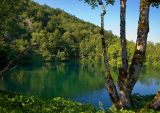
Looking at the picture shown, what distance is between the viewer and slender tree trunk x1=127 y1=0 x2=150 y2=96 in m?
13.6

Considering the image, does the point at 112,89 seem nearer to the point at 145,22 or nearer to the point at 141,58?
the point at 141,58

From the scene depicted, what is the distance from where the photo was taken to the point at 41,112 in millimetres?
9375

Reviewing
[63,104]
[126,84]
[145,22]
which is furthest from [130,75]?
[63,104]

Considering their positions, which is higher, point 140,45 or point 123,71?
point 140,45

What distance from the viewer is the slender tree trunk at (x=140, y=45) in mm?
13555

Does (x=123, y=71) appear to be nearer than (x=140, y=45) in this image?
No

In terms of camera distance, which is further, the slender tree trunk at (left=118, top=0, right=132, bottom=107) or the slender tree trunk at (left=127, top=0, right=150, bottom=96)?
the slender tree trunk at (left=118, top=0, right=132, bottom=107)

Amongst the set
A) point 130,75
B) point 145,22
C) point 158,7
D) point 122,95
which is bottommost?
point 122,95

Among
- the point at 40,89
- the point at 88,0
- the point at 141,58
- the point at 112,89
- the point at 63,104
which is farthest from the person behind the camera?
the point at 40,89

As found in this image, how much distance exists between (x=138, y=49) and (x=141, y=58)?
411 mm

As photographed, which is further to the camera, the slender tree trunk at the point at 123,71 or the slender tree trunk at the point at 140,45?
the slender tree trunk at the point at 123,71

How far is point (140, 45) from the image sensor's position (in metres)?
13.6

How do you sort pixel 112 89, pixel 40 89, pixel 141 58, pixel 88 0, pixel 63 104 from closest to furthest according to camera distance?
1. pixel 63 104
2. pixel 141 58
3. pixel 112 89
4. pixel 88 0
5. pixel 40 89

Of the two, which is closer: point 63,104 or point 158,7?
point 63,104
